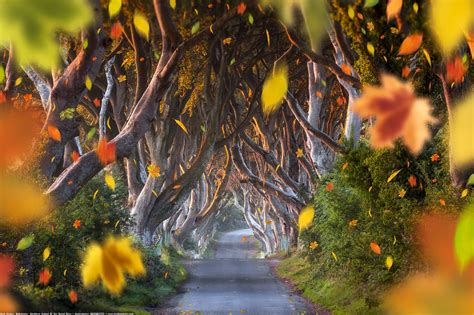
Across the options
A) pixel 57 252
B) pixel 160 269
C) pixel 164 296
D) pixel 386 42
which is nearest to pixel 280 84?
pixel 386 42

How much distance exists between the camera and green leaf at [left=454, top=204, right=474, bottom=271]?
125 centimetres

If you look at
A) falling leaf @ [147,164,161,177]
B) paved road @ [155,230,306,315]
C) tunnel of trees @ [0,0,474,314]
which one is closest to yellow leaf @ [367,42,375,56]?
tunnel of trees @ [0,0,474,314]

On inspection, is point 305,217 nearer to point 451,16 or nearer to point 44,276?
point 44,276

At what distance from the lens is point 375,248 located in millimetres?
13141

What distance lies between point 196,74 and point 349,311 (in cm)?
896

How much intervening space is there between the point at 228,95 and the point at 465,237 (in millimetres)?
19534

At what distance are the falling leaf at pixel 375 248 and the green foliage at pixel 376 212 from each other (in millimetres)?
60

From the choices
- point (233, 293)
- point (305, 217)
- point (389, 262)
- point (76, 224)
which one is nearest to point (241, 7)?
point (76, 224)

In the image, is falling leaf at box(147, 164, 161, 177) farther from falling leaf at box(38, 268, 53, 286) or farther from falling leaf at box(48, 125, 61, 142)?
falling leaf at box(48, 125, 61, 142)

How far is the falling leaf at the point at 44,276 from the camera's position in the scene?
11.6 metres

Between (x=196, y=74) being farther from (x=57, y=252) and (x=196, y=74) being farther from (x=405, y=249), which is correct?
(x=405, y=249)

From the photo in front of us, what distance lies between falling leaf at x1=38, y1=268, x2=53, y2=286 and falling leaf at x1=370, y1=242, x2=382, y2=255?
19.8 ft

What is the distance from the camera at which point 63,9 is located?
3.93ft

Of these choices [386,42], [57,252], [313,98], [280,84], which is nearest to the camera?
[280,84]
